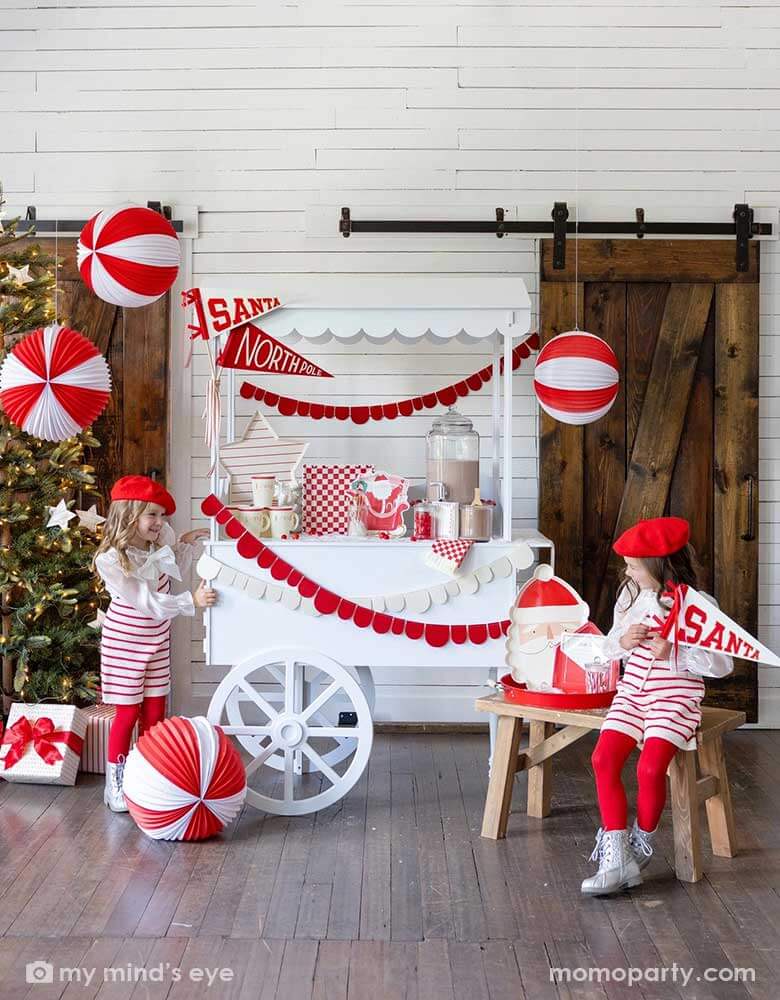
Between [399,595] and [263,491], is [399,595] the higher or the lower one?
the lower one

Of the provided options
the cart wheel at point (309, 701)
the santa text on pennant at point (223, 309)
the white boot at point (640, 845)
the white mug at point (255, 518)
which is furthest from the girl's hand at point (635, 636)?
the santa text on pennant at point (223, 309)

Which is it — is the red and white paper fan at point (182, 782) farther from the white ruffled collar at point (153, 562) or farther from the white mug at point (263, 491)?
the white mug at point (263, 491)

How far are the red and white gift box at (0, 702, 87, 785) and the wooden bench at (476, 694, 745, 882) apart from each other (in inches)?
63.7

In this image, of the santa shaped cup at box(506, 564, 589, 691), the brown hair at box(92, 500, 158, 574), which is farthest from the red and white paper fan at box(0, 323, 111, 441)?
the santa shaped cup at box(506, 564, 589, 691)

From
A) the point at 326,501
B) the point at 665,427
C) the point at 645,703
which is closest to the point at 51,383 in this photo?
the point at 326,501

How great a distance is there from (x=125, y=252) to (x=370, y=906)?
7.50ft

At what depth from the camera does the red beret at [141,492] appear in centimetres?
382

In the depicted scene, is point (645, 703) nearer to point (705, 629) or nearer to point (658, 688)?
point (658, 688)

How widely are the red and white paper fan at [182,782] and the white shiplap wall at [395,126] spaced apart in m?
1.63

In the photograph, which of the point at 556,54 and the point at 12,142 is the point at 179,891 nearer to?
the point at 12,142

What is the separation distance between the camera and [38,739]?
163 inches

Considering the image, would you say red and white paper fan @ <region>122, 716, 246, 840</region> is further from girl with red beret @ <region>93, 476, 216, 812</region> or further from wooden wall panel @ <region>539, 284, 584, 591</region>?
wooden wall panel @ <region>539, 284, 584, 591</region>

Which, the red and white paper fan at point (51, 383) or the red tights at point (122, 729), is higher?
the red and white paper fan at point (51, 383)

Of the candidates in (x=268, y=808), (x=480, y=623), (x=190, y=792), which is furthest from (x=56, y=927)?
(x=480, y=623)
